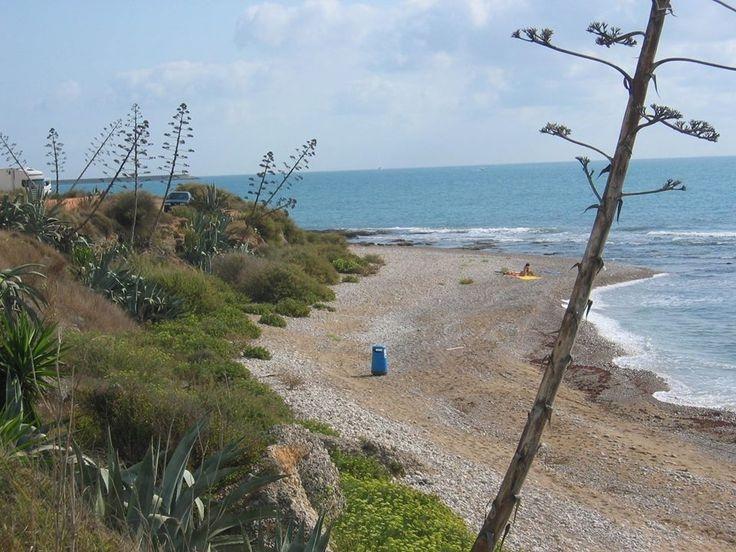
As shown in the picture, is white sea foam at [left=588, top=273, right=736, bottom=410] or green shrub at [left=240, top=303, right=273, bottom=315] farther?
green shrub at [left=240, top=303, right=273, bottom=315]

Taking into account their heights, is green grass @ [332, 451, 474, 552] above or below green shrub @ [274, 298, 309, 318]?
above

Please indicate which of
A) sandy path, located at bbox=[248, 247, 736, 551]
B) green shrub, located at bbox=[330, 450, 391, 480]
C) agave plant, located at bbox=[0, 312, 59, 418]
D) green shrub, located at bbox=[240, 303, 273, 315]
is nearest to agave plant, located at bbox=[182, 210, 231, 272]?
green shrub, located at bbox=[240, 303, 273, 315]

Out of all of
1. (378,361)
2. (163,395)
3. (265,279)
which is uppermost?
(163,395)

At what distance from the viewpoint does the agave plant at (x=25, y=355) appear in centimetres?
815

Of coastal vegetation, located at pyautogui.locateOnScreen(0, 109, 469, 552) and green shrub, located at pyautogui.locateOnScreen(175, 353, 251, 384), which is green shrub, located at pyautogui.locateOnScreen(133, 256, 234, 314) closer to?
coastal vegetation, located at pyautogui.locateOnScreen(0, 109, 469, 552)

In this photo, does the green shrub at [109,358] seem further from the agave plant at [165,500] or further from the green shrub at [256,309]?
the green shrub at [256,309]

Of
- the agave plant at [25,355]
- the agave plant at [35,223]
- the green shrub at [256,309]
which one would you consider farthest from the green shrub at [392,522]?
the agave plant at [35,223]

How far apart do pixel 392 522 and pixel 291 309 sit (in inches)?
627

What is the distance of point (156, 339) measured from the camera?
14711 millimetres

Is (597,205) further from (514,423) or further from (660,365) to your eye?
(660,365)

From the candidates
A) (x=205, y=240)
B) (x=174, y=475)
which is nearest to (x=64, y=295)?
(x=174, y=475)

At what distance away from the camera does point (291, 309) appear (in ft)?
75.4

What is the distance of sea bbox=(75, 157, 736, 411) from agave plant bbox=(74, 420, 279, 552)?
1415cm

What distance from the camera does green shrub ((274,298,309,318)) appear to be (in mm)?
22812
